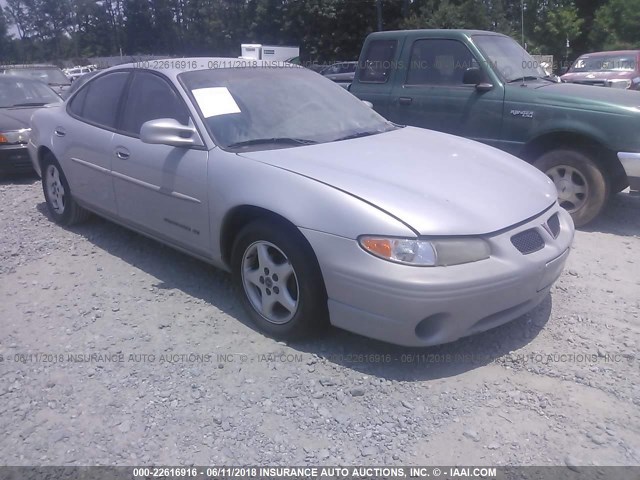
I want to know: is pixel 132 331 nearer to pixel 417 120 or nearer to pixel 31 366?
pixel 31 366

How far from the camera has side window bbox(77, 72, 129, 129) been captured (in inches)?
193

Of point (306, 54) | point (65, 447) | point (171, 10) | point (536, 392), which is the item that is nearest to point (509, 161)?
point (536, 392)

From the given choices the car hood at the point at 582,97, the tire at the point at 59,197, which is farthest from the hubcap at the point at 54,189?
the car hood at the point at 582,97

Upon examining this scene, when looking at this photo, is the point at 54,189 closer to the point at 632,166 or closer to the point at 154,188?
the point at 154,188

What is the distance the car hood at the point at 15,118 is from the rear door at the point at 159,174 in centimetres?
421

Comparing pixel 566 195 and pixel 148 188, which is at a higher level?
pixel 148 188

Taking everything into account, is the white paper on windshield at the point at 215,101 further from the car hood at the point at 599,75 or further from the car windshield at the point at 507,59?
the car hood at the point at 599,75

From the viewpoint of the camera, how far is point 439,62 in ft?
21.6

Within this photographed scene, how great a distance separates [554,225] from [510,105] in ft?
8.53

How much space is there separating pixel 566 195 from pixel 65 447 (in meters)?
4.67

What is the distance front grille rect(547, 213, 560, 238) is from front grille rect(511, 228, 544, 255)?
0.21 meters

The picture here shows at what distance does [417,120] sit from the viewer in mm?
6645

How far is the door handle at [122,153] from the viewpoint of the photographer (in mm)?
4543

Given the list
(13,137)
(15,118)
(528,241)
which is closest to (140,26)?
(15,118)
